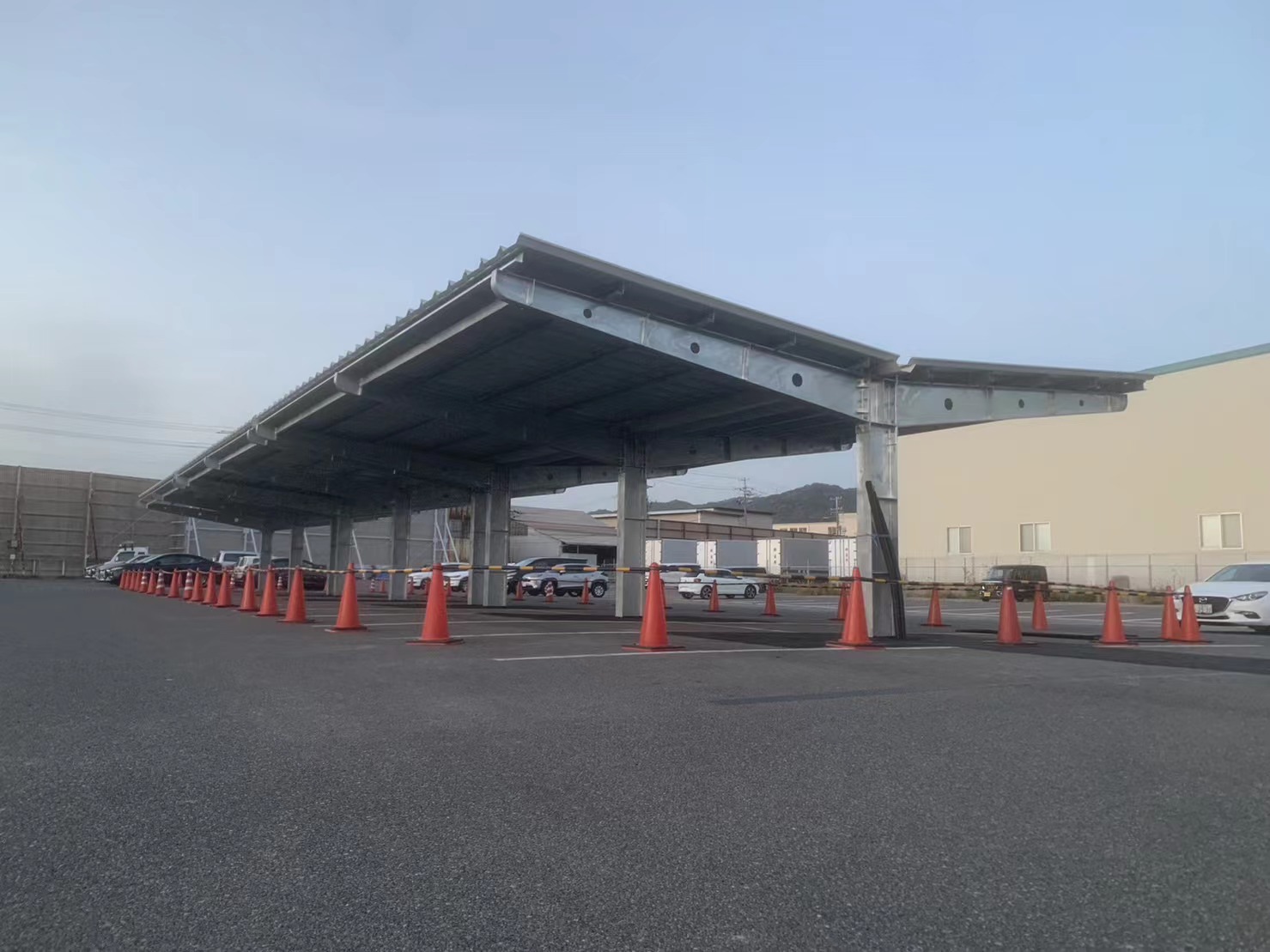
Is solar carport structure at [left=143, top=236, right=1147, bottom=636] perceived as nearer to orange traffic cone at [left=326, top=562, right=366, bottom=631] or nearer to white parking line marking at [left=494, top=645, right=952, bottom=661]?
white parking line marking at [left=494, top=645, right=952, bottom=661]

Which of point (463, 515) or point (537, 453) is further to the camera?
point (463, 515)

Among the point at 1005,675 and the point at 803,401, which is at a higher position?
the point at 803,401

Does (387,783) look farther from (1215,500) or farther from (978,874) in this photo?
(1215,500)

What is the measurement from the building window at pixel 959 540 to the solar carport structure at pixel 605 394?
27.7m

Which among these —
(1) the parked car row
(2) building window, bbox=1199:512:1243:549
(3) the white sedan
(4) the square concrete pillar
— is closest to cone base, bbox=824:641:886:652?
(3) the white sedan

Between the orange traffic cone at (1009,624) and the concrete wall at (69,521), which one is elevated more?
the concrete wall at (69,521)

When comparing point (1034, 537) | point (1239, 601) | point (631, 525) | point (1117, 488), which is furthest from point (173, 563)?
point (1117, 488)

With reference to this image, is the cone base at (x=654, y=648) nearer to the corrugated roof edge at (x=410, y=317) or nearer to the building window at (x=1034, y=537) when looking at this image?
the corrugated roof edge at (x=410, y=317)

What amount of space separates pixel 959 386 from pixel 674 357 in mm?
5665

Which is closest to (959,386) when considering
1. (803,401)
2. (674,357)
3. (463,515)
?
(803,401)

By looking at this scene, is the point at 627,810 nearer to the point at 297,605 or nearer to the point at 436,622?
the point at 436,622

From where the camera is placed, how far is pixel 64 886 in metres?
3.45

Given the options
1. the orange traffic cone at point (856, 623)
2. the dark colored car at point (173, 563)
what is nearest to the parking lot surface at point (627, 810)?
the orange traffic cone at point (856, 623)

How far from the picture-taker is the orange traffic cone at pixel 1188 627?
15336 mm
